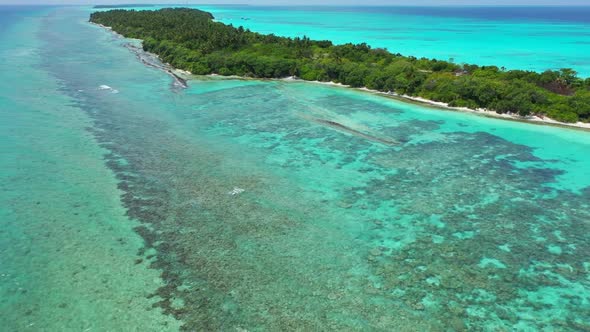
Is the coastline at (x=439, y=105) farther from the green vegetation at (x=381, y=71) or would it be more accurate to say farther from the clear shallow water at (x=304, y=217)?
the clear shallow water at (x=304, y=217)

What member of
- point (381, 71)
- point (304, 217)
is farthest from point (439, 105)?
point (304, 217)

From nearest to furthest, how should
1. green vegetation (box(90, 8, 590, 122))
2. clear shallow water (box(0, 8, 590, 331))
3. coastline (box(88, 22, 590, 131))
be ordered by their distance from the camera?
1. clear shallow water (box(0, 8, 590, 331))
2. coastline (box(88, 22, 590, 131))
3. green vegetation (box(90, 8, 590, 122))

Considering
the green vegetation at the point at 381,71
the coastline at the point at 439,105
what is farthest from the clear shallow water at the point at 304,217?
the green vegetation at the point at 381,71

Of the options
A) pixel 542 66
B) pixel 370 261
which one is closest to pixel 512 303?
pixel 370 261

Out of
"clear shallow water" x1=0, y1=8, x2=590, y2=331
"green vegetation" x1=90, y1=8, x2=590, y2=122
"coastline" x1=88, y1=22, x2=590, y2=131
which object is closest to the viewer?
"clear shallow water" x1=0, y1=8, x2=590, y2=331

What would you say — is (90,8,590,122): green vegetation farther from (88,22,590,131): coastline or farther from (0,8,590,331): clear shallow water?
(0,8,590,331): clear shallow water

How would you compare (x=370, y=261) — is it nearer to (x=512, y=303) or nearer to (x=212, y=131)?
(x=512, y=303)

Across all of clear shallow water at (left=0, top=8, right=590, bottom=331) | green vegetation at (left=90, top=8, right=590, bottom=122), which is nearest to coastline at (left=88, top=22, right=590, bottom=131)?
green vegetation at (left=90, top=8, right=590, bottom=122)
